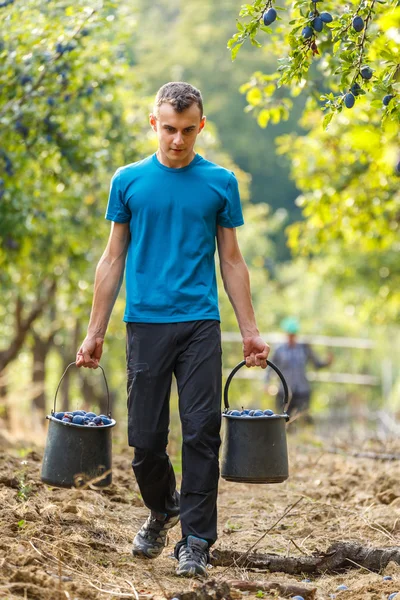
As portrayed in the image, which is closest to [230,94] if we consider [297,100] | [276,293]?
[297,100]

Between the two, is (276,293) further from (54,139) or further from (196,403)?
(196,403)

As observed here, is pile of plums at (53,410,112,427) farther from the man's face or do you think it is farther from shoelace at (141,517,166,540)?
the man's face

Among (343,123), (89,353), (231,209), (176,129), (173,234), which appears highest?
(343,123)

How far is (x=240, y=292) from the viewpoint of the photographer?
4344 mm

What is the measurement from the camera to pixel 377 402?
28922mm

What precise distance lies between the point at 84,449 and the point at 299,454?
4.87 m

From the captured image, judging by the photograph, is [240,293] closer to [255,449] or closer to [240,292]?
[240,292]

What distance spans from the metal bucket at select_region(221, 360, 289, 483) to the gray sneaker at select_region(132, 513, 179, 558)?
375 millimetres

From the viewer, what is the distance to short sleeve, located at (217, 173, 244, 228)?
4266 mm

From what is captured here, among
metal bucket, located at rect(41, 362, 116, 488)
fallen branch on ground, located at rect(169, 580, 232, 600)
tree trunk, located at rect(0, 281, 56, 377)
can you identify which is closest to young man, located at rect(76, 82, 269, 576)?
metal bucket, located at rect(41, 362, 116, 488)

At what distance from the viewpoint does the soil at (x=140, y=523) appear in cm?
374

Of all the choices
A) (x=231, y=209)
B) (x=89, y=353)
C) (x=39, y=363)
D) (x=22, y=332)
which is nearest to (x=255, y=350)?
(x=231, y=209)

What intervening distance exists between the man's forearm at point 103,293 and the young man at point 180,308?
15mm

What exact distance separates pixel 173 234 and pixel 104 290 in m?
0.43
